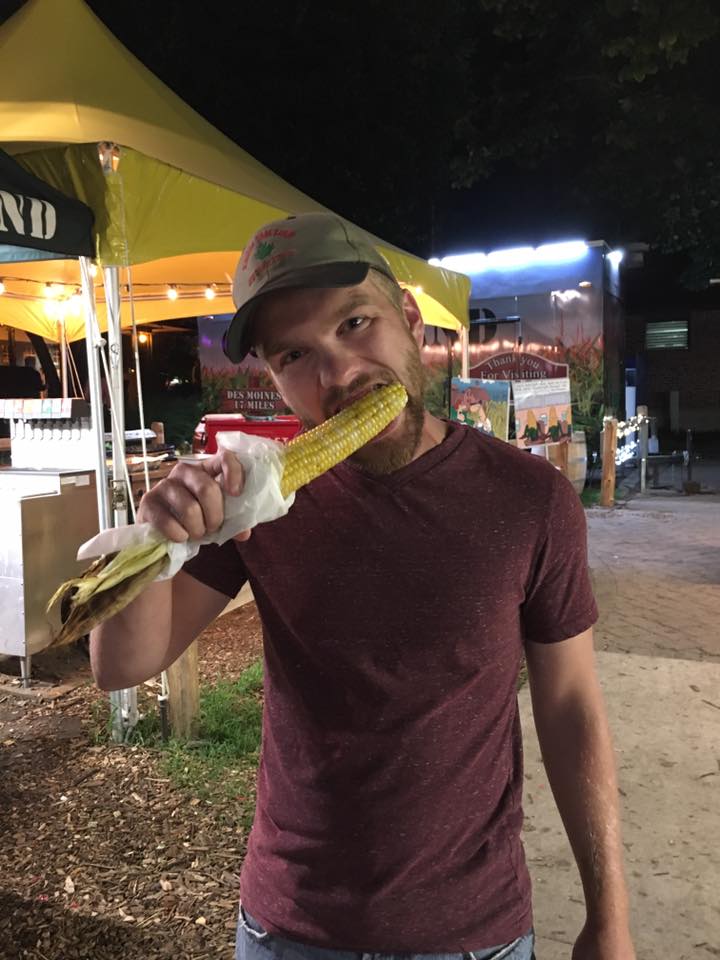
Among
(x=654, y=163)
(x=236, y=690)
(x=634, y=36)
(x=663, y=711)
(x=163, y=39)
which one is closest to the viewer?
(x=663, y=711)

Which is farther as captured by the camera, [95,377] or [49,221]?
[95,377]

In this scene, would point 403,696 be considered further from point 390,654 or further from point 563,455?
point 563,455

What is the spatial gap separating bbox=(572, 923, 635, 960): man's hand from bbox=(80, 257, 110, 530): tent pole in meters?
3.48

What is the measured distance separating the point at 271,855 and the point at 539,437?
667 centimetres

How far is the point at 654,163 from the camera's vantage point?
17.2 m

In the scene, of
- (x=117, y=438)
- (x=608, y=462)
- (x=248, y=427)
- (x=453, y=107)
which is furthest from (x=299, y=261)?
(x=453, y=107)

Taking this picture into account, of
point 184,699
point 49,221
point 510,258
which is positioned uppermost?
point 510,258

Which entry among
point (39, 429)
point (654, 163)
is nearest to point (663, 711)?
point (39, 429)

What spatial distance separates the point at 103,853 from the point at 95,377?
250cm

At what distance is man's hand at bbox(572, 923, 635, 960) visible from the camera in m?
1.25

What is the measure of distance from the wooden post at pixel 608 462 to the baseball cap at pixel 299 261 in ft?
39.7

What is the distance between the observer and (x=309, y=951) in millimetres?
1168

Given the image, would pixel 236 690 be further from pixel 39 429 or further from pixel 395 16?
pixel 395 16

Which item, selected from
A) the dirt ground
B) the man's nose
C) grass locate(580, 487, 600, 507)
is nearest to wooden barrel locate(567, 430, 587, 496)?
grass locate(580, 487, 600, 507)
